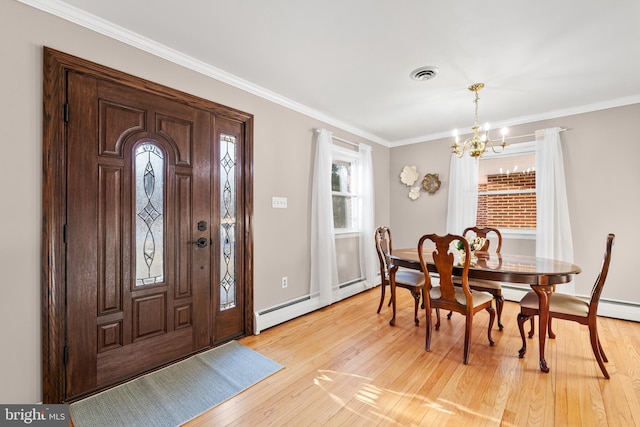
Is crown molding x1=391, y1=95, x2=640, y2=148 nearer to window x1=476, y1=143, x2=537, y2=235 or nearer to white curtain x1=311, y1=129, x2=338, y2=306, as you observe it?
window x1=476, y1=143, x2=537, y2=235

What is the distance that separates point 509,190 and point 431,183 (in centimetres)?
106

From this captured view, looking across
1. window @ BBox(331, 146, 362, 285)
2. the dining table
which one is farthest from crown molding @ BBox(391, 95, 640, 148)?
the dining table

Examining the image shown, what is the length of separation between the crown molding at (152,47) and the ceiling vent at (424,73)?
4.29 feet

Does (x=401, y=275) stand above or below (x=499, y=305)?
above

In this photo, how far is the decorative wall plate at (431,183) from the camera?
449 centimetres

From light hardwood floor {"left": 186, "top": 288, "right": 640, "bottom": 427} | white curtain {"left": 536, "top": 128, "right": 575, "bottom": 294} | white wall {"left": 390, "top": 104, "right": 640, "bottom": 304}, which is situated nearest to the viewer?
light hardwood floor {"left": 186, "top": 288, "right": 640, "bottom": 427}

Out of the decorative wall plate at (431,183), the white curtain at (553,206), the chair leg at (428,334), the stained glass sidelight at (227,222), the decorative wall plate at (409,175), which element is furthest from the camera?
the decorative wall plate at (409,175)

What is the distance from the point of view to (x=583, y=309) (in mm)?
2172

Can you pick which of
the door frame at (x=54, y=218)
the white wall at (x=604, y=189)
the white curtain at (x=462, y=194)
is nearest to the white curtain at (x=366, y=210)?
the white curtain at (x=462, y=194)

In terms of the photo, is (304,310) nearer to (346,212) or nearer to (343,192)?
(346,212)

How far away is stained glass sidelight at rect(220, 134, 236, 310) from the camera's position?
8.61ft

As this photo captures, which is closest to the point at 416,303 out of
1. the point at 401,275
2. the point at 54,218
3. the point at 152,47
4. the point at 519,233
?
the point at 401,275

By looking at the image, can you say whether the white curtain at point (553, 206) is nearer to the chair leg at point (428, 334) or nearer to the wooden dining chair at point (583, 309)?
the wooden dining chair at point (583, 309)

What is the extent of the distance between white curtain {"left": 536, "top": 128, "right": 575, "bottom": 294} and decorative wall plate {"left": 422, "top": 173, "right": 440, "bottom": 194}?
1.31 meters
